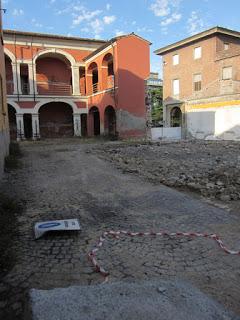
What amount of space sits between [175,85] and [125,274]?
98.7 feet

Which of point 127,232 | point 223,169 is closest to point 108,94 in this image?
point 223,169

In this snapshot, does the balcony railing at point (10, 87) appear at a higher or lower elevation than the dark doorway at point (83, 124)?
higher

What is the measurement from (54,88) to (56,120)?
276cm

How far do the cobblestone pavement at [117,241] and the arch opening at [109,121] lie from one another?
1585 centimetres

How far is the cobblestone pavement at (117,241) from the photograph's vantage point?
2953 millimetres

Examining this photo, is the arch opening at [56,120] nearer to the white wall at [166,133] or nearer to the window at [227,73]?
the white wall at [166,133]

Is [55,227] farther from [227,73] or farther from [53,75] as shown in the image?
[227,73]

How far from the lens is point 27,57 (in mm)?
22812

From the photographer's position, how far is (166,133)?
82.1 feet

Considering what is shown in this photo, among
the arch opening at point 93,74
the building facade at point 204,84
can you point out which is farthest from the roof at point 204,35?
the arch opening at point 93,74

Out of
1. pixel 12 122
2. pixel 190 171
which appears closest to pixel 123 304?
pixel 190 171

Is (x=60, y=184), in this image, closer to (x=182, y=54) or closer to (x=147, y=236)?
(x=147, y=236)

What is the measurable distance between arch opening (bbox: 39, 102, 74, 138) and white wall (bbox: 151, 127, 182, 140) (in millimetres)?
7253

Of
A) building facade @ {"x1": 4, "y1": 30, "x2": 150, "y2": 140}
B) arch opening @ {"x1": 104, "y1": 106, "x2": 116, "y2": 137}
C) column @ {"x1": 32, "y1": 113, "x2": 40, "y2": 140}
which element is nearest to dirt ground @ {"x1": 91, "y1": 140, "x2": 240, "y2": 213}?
building facade @ {"x1": 4, "y1": 30, "x2": 150, "y2": 140}
